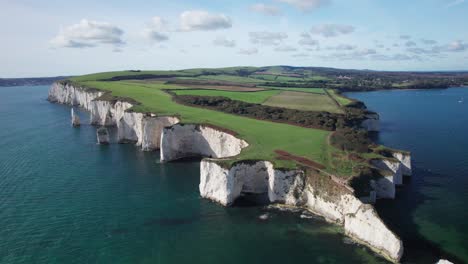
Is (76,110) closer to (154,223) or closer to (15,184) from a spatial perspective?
(15,184)

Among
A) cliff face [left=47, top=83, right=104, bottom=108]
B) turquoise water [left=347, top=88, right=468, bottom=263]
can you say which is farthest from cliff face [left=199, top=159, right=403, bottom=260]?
cliff face [left=47, top=83, right=104, bottom=108]

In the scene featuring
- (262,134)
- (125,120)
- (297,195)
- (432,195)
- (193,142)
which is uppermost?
(125,120)

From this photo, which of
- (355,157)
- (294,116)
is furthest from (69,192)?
(294,116)

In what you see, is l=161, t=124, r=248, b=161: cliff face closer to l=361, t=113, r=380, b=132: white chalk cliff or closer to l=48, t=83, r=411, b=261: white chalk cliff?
l=48, t=83, r=411, b=261: white chalk cliff

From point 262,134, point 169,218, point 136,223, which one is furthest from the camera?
point 262,134

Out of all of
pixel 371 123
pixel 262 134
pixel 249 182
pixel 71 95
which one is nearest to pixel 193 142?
pixel 262 134

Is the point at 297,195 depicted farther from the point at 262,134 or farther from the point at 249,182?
the point at 262,134
